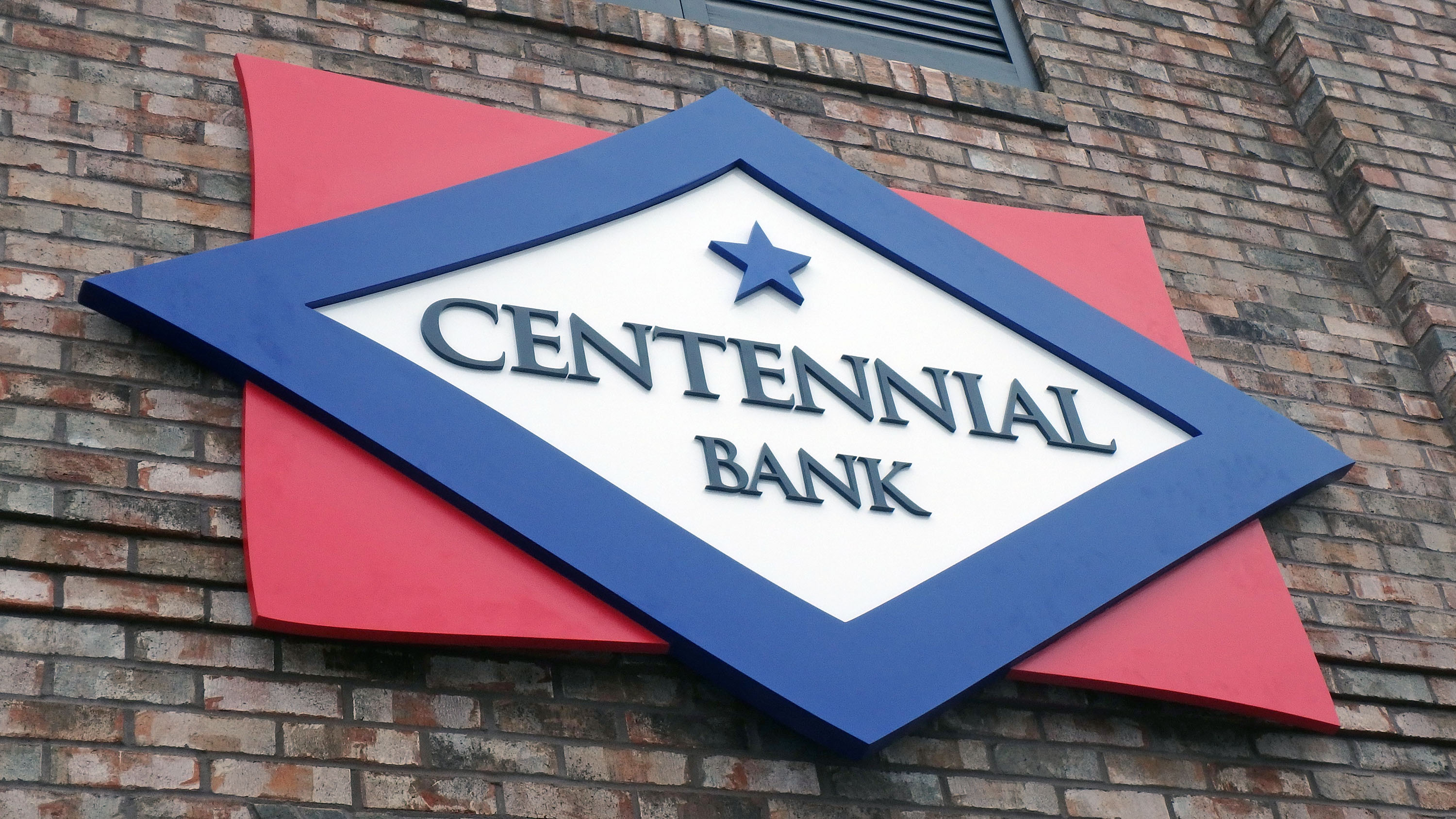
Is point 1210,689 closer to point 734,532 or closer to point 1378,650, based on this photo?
point 1378,650

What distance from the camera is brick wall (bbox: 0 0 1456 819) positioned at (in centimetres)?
245

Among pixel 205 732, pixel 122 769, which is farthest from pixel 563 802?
pixel 122 769

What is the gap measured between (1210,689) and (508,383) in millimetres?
1583

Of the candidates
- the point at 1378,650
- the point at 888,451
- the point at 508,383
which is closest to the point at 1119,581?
the point at 888,451

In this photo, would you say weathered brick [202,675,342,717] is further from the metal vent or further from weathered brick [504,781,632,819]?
the metal vent

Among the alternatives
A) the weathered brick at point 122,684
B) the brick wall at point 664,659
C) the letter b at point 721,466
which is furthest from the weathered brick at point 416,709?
the letter b at point 721,466

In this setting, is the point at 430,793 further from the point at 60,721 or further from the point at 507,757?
the point at 60,721

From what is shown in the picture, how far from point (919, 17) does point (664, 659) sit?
243 centimetres

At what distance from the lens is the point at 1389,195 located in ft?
13.9

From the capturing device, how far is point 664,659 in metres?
2.79

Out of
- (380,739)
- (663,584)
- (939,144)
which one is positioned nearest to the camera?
(380,739)

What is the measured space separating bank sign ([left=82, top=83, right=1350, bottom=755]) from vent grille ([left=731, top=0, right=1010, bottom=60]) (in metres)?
0.90

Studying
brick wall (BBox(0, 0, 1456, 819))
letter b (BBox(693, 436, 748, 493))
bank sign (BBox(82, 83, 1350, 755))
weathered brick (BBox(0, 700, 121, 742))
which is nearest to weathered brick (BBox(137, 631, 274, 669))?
brick wall (BBox(0, 0, 1456, 819))

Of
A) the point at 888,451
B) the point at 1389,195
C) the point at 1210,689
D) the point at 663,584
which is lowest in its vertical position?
the point at 1210,689
